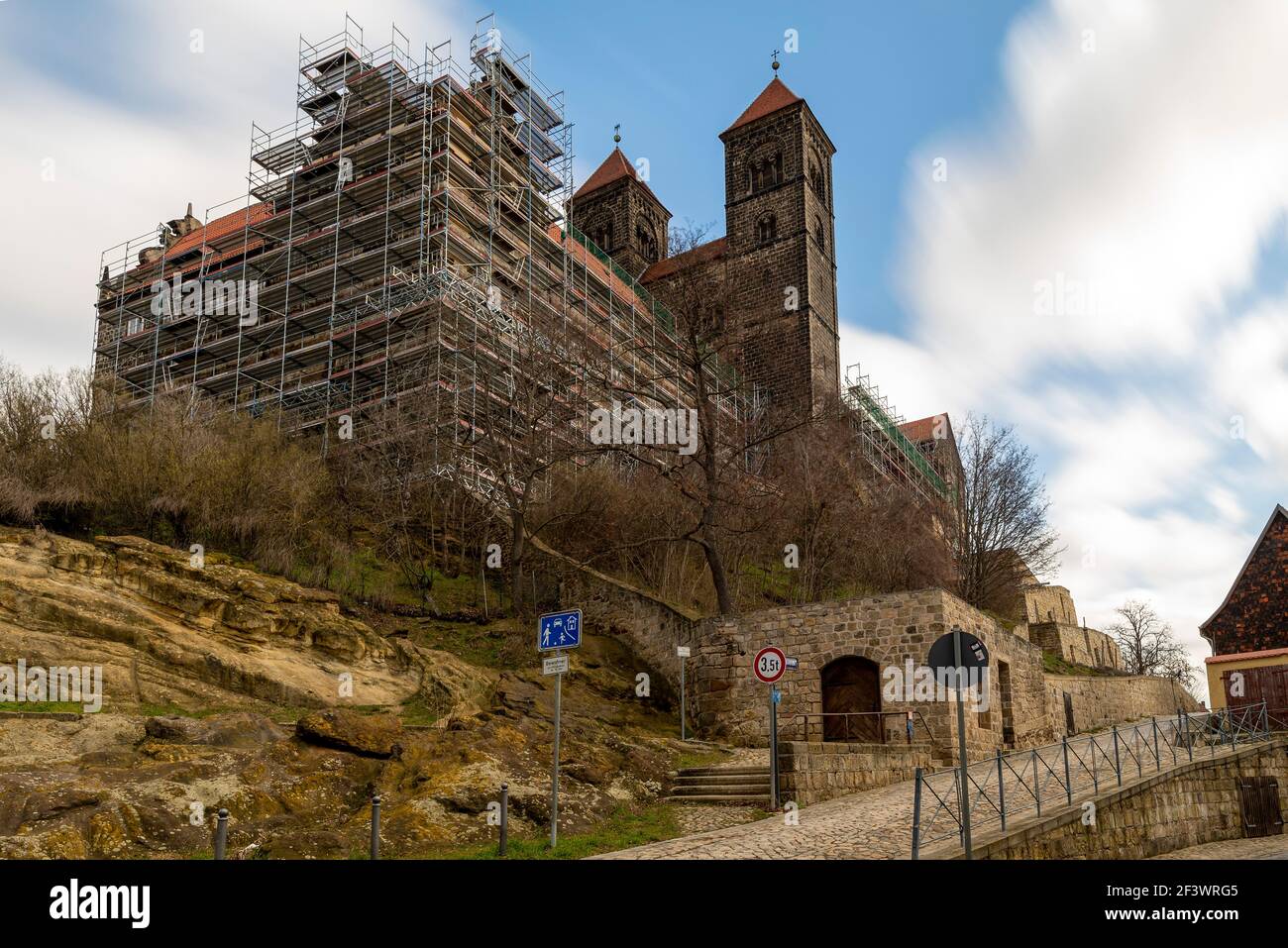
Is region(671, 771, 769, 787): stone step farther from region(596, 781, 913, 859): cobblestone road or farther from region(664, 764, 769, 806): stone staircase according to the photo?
region(596, 781, 913, 859): cobblestone road

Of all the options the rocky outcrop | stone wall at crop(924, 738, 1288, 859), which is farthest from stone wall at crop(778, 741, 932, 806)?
the rocky outcrop

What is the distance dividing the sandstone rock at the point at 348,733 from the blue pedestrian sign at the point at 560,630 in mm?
2526

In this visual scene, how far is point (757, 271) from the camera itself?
59.6m

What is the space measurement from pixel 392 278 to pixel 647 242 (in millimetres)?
38475

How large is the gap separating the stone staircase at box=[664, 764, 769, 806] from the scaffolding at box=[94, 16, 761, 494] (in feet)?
50.4

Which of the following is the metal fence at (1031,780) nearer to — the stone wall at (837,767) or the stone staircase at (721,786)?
the stone wall at (837,767)

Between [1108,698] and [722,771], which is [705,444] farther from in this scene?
[1108,698]

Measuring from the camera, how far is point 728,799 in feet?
47.9

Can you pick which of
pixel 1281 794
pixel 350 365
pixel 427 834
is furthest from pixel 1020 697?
pixel 350 365

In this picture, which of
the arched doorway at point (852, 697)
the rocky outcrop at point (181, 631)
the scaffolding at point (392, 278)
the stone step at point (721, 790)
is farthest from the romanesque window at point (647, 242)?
the stone step at point (721, 790)

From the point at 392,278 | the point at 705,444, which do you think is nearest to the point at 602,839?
the point at 705,444

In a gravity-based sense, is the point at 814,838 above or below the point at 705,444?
below
